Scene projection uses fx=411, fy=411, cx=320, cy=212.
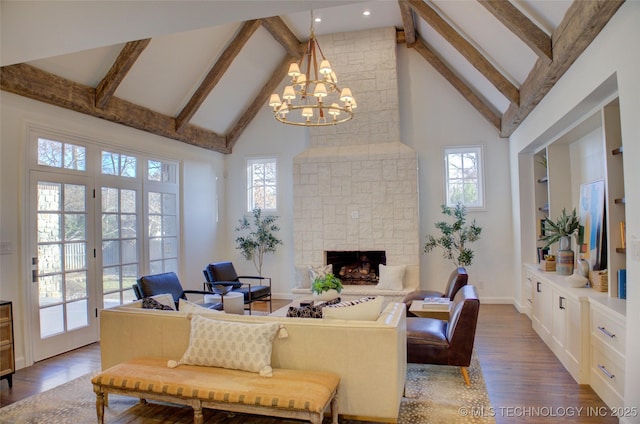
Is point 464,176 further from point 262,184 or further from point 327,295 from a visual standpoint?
point 262,184

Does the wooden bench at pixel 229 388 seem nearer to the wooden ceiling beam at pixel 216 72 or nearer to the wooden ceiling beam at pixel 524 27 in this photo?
the wooden ceiling beam at pixel 524 27

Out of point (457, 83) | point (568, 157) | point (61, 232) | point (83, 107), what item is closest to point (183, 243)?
point (61, 232)

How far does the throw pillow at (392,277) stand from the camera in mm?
6613

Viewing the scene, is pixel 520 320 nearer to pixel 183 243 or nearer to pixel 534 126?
pixel 534 126

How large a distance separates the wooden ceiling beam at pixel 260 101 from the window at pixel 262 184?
0.59 m

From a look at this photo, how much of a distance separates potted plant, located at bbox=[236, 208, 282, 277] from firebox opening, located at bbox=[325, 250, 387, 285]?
1183 mm

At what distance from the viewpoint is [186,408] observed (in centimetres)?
324

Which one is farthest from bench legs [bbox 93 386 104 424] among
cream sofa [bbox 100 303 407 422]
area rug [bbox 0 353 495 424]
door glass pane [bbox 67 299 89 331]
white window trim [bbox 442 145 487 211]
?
white window trim [bbox 442 145 487 211]

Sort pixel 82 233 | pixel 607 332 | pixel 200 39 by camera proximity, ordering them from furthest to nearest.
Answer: pixel 200 39
pixel 82 233
pixel 607 332

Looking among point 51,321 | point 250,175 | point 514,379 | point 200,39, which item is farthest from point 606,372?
point 250,175

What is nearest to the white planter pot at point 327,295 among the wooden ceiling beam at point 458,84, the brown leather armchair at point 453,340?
the brown leather armchair at point 453,340

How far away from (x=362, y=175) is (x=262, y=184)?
7.19ft

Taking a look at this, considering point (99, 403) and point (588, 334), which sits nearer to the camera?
point (99, 403)

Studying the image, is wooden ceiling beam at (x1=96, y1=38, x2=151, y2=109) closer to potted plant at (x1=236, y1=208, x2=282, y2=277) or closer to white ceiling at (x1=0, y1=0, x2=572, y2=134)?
white ceiling at (x1=0, y1=0, x2=572, y2=134)
